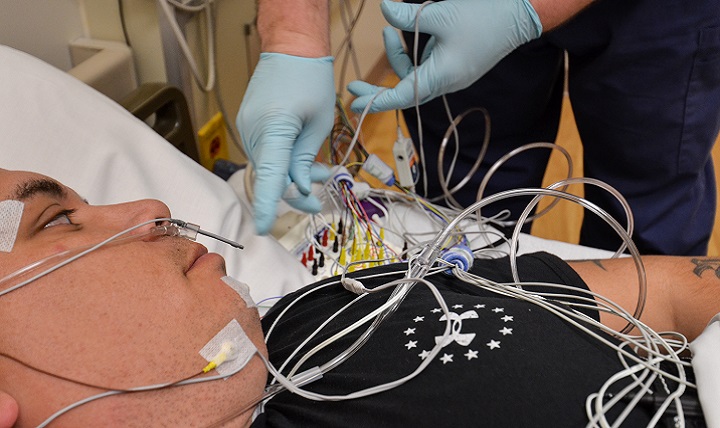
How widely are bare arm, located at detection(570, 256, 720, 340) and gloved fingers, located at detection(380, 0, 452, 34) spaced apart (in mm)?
589

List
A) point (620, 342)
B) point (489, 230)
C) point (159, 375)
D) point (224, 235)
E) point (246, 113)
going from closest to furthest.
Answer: point (159, 375), point (620, 342), point (246, 113), point (224, 235), point (489, 230)

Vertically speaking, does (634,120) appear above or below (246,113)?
below

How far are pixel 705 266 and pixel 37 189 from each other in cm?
120

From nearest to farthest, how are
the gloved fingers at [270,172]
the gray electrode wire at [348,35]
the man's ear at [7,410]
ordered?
the man's ear at [7,410] → the gloved fingers at [270,172] → the gray electrode wire at [348,35]

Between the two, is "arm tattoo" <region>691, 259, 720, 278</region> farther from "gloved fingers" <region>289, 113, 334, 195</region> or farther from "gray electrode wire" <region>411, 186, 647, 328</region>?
"gloved fingers" <region>289, 113, 334, 195</region>

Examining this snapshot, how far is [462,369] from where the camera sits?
0.92m

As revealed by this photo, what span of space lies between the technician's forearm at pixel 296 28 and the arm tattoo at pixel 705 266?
88cm

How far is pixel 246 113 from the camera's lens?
1.35 metres

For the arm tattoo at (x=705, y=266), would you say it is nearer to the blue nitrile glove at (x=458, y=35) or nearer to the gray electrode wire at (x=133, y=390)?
the blue nitrile glove at (x=458, y=35)

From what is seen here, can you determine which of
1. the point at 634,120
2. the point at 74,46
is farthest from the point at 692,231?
the point at 74,46

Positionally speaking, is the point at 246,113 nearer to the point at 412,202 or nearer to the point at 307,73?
the point at 307,73

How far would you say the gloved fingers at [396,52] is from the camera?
1.53 metres

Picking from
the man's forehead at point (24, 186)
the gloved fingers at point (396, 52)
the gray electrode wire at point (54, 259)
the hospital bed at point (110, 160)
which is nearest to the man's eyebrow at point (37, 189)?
the man's forehead at point (24, 186)

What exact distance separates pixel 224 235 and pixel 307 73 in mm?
430
